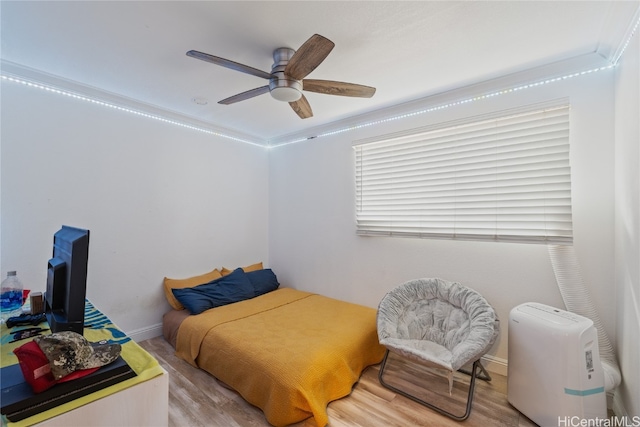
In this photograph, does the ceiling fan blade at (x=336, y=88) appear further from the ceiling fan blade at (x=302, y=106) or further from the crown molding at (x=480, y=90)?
the crown molding at (x=480, y=90)

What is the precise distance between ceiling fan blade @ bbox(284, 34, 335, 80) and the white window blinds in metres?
1.54

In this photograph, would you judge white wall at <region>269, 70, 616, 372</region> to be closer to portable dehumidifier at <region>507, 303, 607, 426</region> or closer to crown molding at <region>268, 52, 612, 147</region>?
crown molding at <region>268, 52, 612, 147</region>

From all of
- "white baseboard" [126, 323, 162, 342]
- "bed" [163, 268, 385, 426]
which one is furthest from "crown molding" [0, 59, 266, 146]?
"white baseboard" [126, 323, 162, 342]

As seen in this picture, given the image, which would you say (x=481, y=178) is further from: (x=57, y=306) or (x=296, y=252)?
(x=57, y=306)

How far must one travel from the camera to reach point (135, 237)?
9.63 ft

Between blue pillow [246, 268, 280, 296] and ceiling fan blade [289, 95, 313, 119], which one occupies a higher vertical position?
ceiling fan blade [289, 95, 313, 119]

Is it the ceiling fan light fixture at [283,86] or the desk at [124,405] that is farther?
the ceiling fan light fixture at [283,86]

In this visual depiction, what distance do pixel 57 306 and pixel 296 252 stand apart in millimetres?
2714

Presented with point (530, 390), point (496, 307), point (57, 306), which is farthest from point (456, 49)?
point (57, 306)

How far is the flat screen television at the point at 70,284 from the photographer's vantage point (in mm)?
1245

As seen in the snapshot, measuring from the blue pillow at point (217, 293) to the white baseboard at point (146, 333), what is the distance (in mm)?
475

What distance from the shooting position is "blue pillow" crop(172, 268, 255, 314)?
2.96 metres

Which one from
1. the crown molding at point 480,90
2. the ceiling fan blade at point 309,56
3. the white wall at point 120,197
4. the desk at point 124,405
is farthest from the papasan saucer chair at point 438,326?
the white wall at point 120,197

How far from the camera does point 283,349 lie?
85.0 inches
